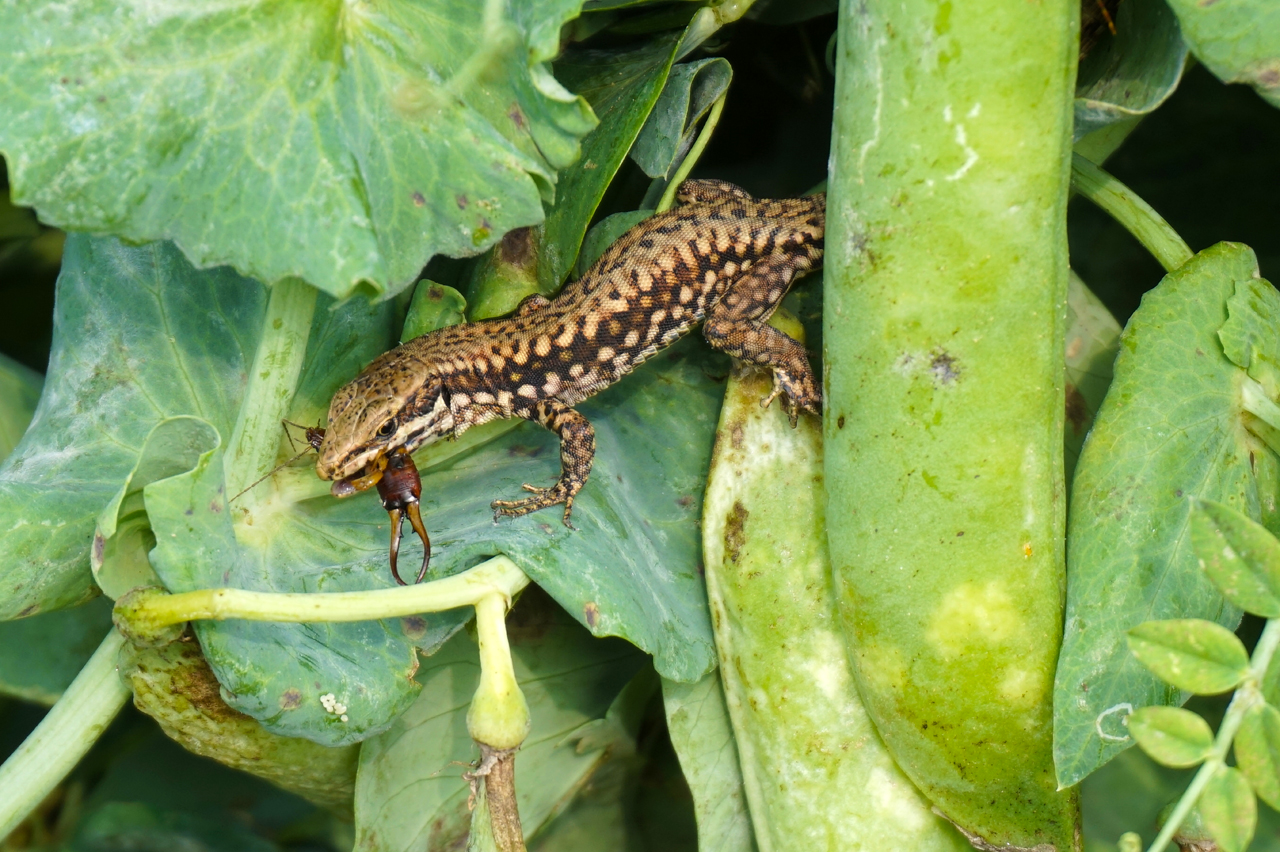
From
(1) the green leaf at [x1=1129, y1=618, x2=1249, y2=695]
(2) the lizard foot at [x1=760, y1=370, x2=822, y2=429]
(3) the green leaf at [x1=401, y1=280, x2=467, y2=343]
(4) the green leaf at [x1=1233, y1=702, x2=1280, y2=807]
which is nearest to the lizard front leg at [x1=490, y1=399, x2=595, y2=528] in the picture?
(3) the green leaf at [x1=401, y1=280, x2=467, y2=343]

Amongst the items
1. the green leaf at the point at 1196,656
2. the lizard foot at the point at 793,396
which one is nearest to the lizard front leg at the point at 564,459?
the lizard foot at the point at 793,396

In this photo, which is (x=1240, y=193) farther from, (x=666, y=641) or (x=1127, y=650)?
(x=666, y=641)

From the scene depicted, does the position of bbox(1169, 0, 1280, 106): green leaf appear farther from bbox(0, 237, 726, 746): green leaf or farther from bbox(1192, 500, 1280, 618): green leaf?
bbox(0, 237, 726, 746): green leaf

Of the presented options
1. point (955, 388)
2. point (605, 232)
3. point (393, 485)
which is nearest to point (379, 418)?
point (393, 485)

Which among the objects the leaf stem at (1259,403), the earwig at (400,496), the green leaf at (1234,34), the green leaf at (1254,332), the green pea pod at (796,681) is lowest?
the green pea pod at (796,681)

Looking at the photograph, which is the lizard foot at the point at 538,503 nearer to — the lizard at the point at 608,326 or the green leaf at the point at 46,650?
the lizard at the point at 608,326

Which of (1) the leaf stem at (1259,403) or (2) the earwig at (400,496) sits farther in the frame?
(2) the earwig at (400,496)

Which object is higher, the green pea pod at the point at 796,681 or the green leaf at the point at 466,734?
the green pea pod at the point at 796,681
